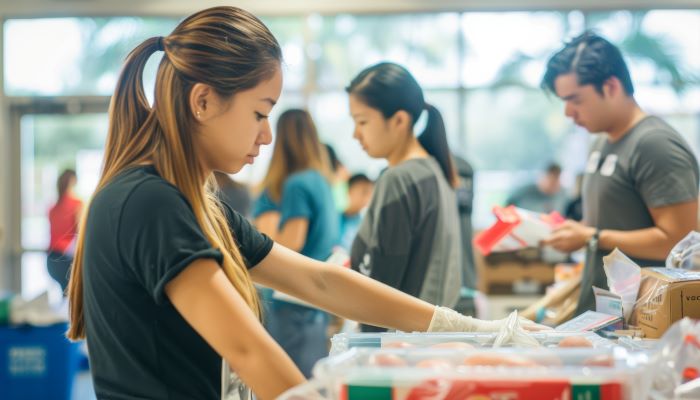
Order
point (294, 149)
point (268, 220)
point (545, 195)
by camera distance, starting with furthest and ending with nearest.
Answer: point (545, 195) → point (268, 220) → point (294, 149)

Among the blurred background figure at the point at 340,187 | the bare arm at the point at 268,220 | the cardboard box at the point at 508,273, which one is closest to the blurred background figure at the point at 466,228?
the bare arm at the point at 268,220

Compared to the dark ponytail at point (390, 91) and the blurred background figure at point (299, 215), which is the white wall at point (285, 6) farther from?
the dark ponytail at point (390, 91)

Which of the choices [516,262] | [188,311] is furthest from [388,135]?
[516,262]

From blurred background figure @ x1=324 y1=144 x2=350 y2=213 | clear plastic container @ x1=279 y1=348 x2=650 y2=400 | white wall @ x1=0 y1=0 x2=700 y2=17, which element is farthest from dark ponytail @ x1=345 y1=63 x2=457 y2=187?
white wall @ x1=0 y1=0 x2=700 y2=17

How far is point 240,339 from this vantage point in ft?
3.91

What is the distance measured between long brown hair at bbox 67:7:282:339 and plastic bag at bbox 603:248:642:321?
0.78m

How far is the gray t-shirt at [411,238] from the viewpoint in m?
2.54

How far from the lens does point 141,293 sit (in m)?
1.28

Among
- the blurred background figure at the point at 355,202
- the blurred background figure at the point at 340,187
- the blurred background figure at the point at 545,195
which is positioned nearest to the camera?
the blurred background figure at the point at 355,202

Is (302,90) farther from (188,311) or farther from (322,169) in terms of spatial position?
(188,311)

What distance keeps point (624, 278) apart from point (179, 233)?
3.26ft

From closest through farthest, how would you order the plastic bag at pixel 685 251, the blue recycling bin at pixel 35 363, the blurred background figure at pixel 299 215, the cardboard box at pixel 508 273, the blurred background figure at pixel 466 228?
the plastic bag at pixel 685 251 < the blurred background figure at pixel 466 228 < the blurred background figure at pixel 299 215 < the blue recycling bin at pixel 35 363 < the cardboard box at pixel 508 273

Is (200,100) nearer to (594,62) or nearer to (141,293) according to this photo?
(141,293)

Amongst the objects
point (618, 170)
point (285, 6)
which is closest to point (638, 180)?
point (618, 170)
